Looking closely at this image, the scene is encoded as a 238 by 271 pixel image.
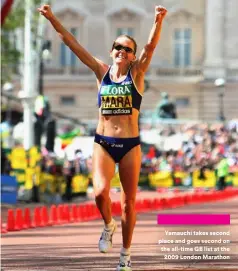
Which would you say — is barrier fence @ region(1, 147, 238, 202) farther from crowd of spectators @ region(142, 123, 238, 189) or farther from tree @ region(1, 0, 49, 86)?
tree @ region(1, 0, 49, 86)

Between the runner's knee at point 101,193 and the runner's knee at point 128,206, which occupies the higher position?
the runner's knee at point 101,193

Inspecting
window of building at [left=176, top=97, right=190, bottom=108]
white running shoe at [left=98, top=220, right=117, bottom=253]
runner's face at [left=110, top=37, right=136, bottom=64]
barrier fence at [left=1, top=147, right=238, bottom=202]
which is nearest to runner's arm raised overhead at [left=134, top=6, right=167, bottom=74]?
runner's face at [left=110, top=37, right=136, bottom=64]

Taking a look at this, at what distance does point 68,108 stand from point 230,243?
59.5m

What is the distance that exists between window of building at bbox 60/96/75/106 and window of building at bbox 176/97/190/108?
18.5 ft

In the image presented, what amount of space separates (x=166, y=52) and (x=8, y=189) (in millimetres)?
44678

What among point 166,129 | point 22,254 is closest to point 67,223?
point 22,254

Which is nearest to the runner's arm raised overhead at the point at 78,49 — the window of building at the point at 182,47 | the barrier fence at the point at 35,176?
the barrier fence at the point at 35,176

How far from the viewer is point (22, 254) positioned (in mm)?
13930

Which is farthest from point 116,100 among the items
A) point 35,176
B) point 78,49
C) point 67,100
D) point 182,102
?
point 182,102

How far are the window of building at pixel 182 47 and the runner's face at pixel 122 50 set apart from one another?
206 ft

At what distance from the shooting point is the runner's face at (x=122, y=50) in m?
10.4

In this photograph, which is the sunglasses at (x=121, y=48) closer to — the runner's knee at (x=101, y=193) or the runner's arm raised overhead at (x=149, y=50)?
the runner's arm raised overhead at (x=149, y=50)

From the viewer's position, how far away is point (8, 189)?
2948cm

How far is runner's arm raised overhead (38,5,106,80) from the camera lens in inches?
416
